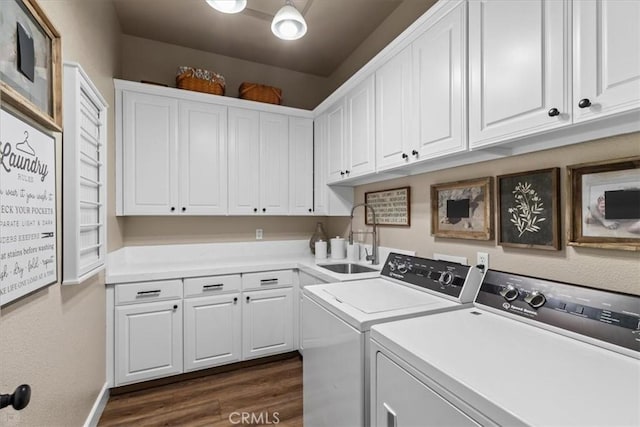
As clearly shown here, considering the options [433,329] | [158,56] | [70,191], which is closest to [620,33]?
[433,329]

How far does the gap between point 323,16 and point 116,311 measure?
2.81 m

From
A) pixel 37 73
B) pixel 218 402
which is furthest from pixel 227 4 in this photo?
pixel 218 402

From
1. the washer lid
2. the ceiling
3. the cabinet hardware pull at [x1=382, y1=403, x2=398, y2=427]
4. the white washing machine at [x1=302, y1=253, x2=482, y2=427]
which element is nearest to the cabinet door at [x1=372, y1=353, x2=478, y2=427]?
the cabinet hardware pull at [x1=382, y1=403, x2=398, y2=427]

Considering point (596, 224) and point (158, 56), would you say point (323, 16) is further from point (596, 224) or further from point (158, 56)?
point (596, 224)

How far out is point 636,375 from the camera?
756 millimetres

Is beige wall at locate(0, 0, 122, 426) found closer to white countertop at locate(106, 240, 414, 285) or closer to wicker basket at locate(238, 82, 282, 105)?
white countertop at locate(106, 240, 414, 285)

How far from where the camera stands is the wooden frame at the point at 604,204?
1.06 metres

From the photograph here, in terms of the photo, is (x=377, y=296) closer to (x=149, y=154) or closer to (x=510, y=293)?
(x=510, y=293)

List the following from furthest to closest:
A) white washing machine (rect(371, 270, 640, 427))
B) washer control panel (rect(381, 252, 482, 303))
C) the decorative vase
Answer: the decorative vase
washer control panel (rect(381, 252, 482, 303))
white washing machine (rect(371, 270, 640, 427))

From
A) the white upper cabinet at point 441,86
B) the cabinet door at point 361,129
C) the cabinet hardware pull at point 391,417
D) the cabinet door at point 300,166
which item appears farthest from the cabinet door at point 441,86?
the cabinet door at point 300,166

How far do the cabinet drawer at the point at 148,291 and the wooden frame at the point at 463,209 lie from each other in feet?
6.33

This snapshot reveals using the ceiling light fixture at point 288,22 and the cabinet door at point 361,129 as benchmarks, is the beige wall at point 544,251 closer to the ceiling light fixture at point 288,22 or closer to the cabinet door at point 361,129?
the cabinet door at point 361,129

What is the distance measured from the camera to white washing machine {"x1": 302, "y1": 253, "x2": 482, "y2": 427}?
1.19 metres

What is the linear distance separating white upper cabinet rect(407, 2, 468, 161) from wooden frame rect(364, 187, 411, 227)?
0.56 m
